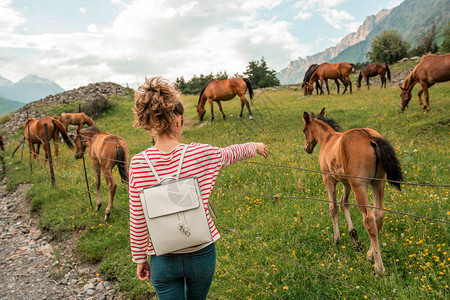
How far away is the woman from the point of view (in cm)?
179

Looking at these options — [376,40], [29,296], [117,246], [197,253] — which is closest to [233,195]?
[117,246]

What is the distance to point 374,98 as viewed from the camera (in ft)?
49.2

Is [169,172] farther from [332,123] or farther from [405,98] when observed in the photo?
[405,98]

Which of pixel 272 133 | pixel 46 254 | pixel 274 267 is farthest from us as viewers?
pixel 272 133

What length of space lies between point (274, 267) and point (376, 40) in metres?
52.6

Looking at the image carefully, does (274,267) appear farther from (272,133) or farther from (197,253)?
(272,133)

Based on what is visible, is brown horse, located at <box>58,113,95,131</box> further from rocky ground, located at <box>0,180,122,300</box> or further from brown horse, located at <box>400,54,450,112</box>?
brown horse, located at <box>400,54,450,112</box>

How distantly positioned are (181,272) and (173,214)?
0.44 meters

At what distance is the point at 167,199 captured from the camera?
1675mm

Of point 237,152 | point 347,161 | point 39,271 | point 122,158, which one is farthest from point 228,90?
point 237,152

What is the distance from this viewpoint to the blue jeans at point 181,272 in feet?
5.95

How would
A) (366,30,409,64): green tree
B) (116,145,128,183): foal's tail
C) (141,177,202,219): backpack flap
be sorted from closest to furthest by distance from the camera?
(141,177,202,219): backpack flap, (116,145,128,183): foal's tail, (366,30,409,64): green tree

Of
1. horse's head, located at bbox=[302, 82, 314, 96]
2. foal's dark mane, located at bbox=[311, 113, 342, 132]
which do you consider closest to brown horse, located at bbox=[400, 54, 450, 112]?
horse's head, located at bbox=[302, 82, 314, 96]

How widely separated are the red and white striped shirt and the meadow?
1.16 meters
